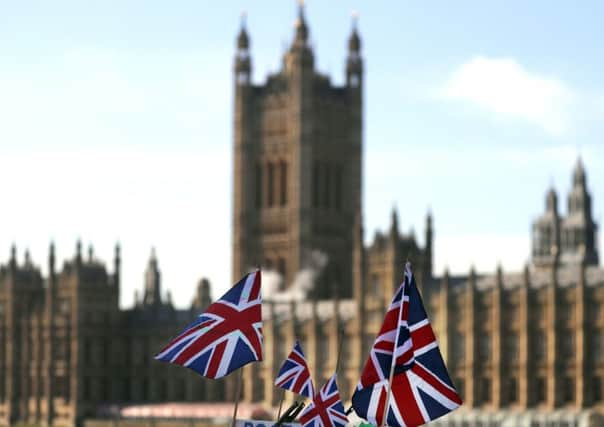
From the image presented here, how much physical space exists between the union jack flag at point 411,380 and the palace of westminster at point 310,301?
77.2 metres

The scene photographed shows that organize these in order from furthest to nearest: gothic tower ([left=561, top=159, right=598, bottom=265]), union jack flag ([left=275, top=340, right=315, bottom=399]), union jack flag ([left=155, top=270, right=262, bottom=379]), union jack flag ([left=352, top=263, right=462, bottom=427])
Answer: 1. gothic tower ([left=561, top=159, right=598, bottom=265])
2. union jack flag ([left=275, top=340, right=315, bottom=399])
3. union jack flag ([left=155, top=270, right=262, bottom=379])
4. union jack flag ([left=352, top=263, right=462, bottom=427])

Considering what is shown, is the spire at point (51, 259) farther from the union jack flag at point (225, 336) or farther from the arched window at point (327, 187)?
the union jack flag at point (225, 336)

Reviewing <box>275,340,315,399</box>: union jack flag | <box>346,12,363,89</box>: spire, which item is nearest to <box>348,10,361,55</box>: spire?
<box>346,12,363,89</box>: spire

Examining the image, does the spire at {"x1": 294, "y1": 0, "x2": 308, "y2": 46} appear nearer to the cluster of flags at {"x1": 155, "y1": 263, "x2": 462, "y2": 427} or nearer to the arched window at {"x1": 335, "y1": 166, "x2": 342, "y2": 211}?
the arched window at {"x1": 335, "y1": 166, "x2": 342, "y2": 211}

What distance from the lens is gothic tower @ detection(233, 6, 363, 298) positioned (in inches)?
5969

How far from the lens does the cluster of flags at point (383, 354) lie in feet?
96.4

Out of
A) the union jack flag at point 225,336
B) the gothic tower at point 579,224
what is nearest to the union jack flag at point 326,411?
the union jack flag at point 225,336

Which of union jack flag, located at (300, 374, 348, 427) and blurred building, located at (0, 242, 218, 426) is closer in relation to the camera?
union jack flag, located at (300, 374, 348, 427)

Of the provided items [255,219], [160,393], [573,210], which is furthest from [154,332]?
[573,210]

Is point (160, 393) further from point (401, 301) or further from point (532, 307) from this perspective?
point (401, 301)

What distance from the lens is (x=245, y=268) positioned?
150750mm

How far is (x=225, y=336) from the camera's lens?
31.5 meters

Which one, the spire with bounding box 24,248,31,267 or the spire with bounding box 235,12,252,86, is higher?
the spire with bounding box 235,12,252,86

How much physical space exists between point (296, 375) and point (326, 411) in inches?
119
